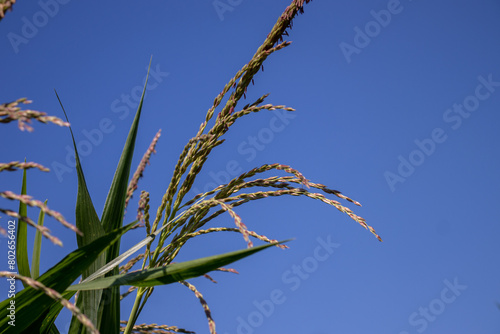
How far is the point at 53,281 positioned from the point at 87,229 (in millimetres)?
341

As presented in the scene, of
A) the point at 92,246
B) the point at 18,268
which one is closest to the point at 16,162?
the point at 92,246

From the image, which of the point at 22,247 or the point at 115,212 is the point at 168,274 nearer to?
the point at 115,212

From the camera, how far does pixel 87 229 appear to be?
1.46 meters

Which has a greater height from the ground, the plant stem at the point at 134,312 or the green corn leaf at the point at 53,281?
the green corn leaf at the point at 53,281

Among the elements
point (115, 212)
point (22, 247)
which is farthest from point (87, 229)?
point (22, 247)

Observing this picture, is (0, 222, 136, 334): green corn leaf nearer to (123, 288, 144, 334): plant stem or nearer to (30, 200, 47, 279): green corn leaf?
(123, 288, 144, 334): plant stem

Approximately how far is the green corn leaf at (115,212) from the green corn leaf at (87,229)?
2 centimetres

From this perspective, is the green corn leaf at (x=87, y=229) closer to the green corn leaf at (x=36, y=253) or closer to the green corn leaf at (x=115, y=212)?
the green corn leaf at (x=115, y=212)

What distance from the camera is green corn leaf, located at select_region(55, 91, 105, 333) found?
1.38m

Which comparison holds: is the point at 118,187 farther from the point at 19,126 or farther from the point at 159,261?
the point at 19,126

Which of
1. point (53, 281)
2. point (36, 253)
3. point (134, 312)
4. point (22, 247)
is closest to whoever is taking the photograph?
point (53, 281)

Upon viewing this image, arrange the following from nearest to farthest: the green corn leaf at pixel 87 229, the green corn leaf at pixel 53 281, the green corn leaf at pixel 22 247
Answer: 1. the green corn leaf at pixel 53 281
2. the green corn leaf at pixel 87 229
3. the green corn leaf at pixel 22 247

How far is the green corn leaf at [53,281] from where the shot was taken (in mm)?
1119

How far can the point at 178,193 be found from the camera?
1.44 m
